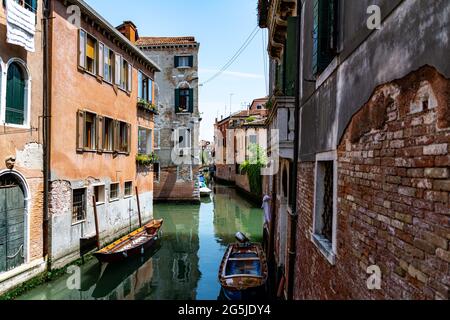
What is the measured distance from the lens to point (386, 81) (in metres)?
2.57

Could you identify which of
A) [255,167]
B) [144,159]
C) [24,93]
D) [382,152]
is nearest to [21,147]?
[24,93]

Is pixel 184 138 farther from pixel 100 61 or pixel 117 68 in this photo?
pixel 100 61

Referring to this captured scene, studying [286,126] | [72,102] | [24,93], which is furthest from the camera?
[72,102]

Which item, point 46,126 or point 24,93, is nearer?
point 24,93

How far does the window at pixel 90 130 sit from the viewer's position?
460 inches

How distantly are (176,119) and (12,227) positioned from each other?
1709 cm

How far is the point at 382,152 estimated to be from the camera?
2643mm

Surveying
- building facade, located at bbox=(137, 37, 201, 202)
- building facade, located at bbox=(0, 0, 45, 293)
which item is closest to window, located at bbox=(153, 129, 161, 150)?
building facade, located at bbox=(137, 37, 201, 202)

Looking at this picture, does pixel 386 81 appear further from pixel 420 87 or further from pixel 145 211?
pixel 145 211

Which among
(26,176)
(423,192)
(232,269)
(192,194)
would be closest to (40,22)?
(26,176)

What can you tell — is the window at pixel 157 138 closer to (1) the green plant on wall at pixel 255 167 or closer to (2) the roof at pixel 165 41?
(2) the roof at pixel 165 41

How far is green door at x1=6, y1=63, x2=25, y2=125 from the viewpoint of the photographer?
26.5ft

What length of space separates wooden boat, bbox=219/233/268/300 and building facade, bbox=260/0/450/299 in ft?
9.67
